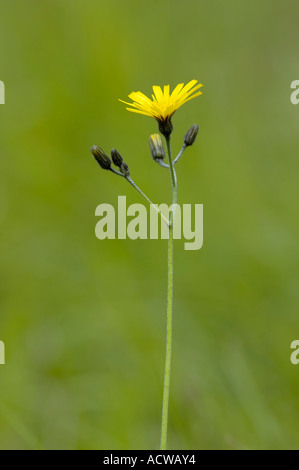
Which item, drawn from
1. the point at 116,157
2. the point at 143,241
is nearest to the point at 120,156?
the point at 116,157

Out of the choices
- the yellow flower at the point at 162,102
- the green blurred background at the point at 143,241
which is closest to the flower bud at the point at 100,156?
the yellow flower at the point at 162,102

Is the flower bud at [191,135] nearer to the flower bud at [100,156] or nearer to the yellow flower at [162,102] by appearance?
the yellow flower at [162,102]

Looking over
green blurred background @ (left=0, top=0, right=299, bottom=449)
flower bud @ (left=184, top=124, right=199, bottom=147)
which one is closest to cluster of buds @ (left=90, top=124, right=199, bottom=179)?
flower bud @ (left=184, top=124, right=199, bottom=147)

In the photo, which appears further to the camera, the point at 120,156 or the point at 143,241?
the point at 143,241

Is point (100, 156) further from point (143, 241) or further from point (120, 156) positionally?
point (143, 241)

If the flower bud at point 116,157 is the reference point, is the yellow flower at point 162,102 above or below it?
above

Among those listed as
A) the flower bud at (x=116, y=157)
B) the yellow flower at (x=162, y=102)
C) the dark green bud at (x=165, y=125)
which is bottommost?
the flower bud at (x=116, y=157)
